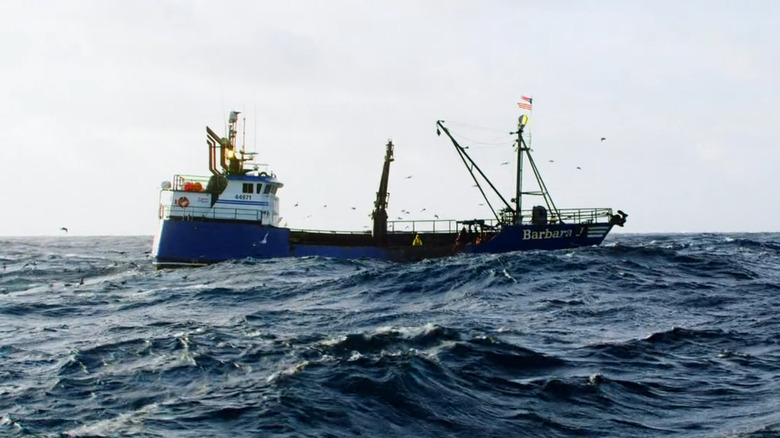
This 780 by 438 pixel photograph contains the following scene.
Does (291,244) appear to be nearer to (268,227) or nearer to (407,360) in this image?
(268,227)

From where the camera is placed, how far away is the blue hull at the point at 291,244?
1854 inches

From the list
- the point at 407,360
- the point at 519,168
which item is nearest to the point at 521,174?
the point at 519,168

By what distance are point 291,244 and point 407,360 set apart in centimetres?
3288

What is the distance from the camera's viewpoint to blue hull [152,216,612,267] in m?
47.1

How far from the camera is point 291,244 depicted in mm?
48688

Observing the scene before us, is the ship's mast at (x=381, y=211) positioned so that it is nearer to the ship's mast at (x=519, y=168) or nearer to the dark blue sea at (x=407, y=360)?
the ship's mast at (x=519, y=168)

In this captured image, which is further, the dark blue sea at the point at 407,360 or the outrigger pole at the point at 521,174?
the outrigger pole at the point at 521,174

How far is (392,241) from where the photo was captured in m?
52.8

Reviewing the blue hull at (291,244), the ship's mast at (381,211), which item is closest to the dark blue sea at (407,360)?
the blue hull at (291,244)

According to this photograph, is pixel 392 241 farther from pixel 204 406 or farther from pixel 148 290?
pixel 204 406

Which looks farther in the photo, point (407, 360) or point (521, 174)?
point (521, 174)

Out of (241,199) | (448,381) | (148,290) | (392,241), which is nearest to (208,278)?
(148,290)

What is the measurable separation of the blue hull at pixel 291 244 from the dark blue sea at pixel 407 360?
50.5 feet

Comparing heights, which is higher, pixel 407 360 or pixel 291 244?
pixel 291 244
